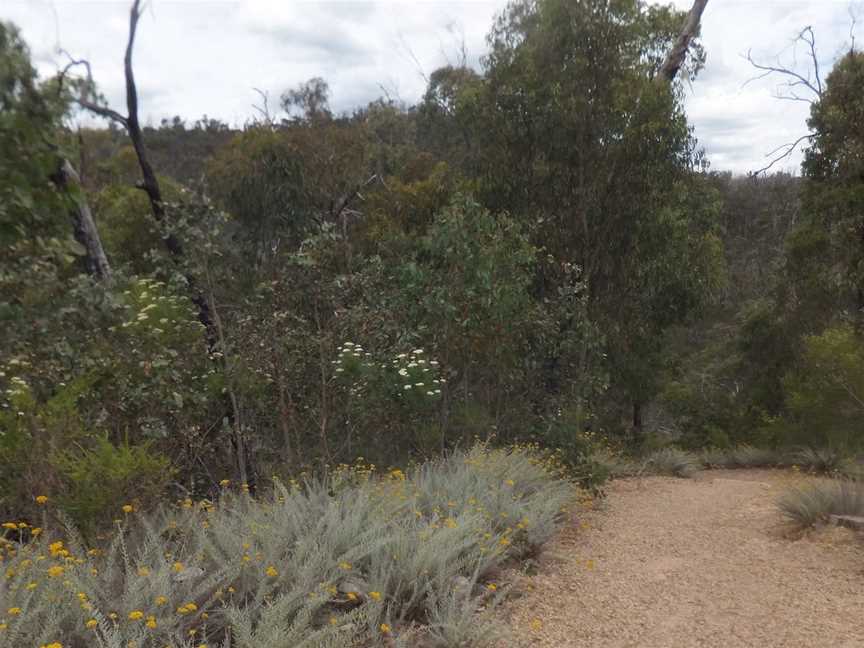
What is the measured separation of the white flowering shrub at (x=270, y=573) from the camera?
9.65ft

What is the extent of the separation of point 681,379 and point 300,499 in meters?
16.7

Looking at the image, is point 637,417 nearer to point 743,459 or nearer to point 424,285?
point 743,459

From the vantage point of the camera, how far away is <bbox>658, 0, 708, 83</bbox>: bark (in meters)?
12.2

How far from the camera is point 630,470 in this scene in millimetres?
10047

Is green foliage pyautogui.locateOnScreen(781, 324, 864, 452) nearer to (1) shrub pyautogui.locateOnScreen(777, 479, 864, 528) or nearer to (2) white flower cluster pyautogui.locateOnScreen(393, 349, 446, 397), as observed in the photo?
(1) shrub pyautogui.locateOnScreen(777, 479, 864, 528)

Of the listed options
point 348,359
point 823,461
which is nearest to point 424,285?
point 348,359

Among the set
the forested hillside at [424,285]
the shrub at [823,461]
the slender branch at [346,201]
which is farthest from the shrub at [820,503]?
the slender branch at [346,201]

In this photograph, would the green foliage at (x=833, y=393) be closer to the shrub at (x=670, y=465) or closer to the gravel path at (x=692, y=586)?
the shrub at (x=670, y=465)

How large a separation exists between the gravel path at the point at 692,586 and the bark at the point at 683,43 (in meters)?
8.19

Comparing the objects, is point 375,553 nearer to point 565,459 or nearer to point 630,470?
point 565,459

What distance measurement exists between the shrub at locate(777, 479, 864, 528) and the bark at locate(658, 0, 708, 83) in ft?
26.4

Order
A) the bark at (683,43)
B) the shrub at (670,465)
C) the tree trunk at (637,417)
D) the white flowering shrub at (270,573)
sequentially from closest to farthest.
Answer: the white flowering shrub at (270,573) → the shrub at (670,465) → the bark at (683,43) → the tree trunk at (637,417)

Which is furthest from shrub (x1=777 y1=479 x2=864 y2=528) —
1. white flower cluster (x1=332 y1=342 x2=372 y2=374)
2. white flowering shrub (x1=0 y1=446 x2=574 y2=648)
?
white flower cluster (x1=332 y1=342 x2=372 y2=374)

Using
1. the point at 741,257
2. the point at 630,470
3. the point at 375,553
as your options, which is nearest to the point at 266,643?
the point at 375,553
